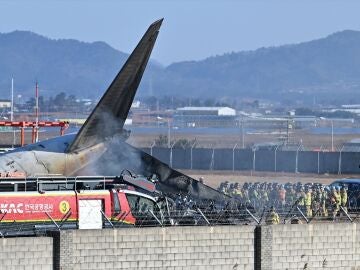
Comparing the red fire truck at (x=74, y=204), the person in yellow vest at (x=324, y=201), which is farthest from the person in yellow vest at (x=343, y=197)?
the red fire truck at (x=74, y=204)

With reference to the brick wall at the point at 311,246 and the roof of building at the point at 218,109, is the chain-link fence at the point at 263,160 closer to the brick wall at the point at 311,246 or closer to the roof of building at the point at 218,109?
the brick wall at the point at 311,246

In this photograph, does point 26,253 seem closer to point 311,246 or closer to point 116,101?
point 311,246

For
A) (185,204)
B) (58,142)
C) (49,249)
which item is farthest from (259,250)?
(58,142)

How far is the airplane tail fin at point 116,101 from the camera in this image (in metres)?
44.5

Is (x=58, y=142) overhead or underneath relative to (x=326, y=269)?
overhead

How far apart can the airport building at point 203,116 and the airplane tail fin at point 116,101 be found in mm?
121129

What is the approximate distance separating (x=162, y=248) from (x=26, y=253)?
419 cm

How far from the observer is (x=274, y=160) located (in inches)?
3105

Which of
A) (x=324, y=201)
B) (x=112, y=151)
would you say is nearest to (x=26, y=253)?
(x=112, y=151)

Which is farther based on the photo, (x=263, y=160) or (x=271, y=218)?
(x=263, y=160)

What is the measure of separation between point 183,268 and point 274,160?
46.0 metres

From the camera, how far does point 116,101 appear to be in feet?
147

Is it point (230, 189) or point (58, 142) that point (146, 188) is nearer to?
point (58, 142)

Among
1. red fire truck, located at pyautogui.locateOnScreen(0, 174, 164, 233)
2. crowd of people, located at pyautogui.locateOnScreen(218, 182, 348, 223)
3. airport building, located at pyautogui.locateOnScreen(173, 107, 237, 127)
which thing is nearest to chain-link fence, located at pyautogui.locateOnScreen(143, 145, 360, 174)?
crowd of people, located at pyautogui.locateOnScreen(218, 182, 348, 223)
